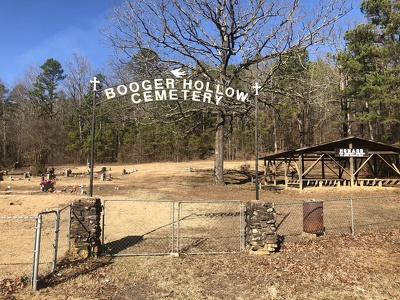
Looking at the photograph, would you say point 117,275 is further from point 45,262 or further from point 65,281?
point 45,262

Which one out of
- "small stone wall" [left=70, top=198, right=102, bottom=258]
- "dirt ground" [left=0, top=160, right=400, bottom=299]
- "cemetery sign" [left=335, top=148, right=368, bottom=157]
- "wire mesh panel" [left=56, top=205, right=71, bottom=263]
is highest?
"cemetery sign" [left=335, top=148, right=368, bottom=157]

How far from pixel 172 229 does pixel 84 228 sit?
211 cm

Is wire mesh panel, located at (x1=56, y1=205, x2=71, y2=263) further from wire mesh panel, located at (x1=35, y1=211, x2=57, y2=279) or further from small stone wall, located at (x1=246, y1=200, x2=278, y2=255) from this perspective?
small stone wall, located at (x1=246, y1=200, x2=278, y2=255)

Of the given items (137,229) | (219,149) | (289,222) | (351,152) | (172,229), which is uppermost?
(219,149)

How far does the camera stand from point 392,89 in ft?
81.0

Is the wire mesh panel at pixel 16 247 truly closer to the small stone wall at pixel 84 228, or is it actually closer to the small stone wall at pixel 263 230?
the small stone wall at pixel 84 228

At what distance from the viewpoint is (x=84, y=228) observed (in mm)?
7715

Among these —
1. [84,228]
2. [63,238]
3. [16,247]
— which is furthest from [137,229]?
[16,247]

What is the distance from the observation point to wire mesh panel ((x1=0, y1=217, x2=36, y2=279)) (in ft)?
22.2

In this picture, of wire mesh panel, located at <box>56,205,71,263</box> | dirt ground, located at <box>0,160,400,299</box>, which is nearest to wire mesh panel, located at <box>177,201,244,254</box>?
dirt ground, located at <box>0,160,400,299</box>

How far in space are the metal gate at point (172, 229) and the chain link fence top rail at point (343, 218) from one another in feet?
5.81

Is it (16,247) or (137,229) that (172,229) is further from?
(16,247)

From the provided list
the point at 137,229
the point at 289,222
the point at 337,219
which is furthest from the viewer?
the point at 337,219

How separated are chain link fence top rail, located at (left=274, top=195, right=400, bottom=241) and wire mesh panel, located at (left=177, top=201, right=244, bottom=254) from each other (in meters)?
1.53
